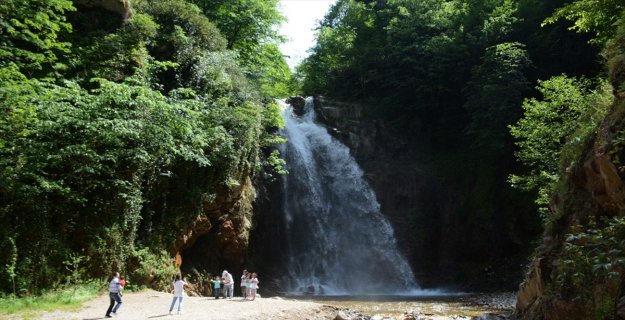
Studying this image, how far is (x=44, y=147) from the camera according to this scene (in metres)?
13.9

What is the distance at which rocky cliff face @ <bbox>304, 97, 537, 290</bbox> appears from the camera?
27094 millimetres

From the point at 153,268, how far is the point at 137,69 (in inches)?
296

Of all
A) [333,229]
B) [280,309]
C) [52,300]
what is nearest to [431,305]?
[280,309]

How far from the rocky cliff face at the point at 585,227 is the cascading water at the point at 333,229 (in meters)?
14.8

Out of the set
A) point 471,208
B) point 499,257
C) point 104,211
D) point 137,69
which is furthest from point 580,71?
point 104,211

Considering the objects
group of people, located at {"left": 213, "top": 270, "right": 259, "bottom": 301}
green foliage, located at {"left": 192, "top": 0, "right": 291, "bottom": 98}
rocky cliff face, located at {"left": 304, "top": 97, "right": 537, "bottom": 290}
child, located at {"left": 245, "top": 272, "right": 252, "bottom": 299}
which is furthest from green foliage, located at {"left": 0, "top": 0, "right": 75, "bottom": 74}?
rocky cliff face, located at {"left": 304, "top": 97, "right": 537, "bottom": 290}

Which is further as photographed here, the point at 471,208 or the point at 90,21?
the point at 471,208

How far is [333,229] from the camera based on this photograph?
89.0 feet

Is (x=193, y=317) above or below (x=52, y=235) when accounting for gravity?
below

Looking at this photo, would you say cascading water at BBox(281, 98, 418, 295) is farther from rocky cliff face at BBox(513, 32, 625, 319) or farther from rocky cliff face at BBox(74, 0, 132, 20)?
rocky cliff face at BBox(513, 32, 625, 319)

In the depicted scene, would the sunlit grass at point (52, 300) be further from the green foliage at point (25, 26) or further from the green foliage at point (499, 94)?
the green foliage at point (499, 94)

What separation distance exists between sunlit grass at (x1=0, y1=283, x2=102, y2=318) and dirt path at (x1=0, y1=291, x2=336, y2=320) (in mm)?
284

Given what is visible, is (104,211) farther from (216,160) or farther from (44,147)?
(216,160)

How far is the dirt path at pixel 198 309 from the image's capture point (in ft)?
38.6
